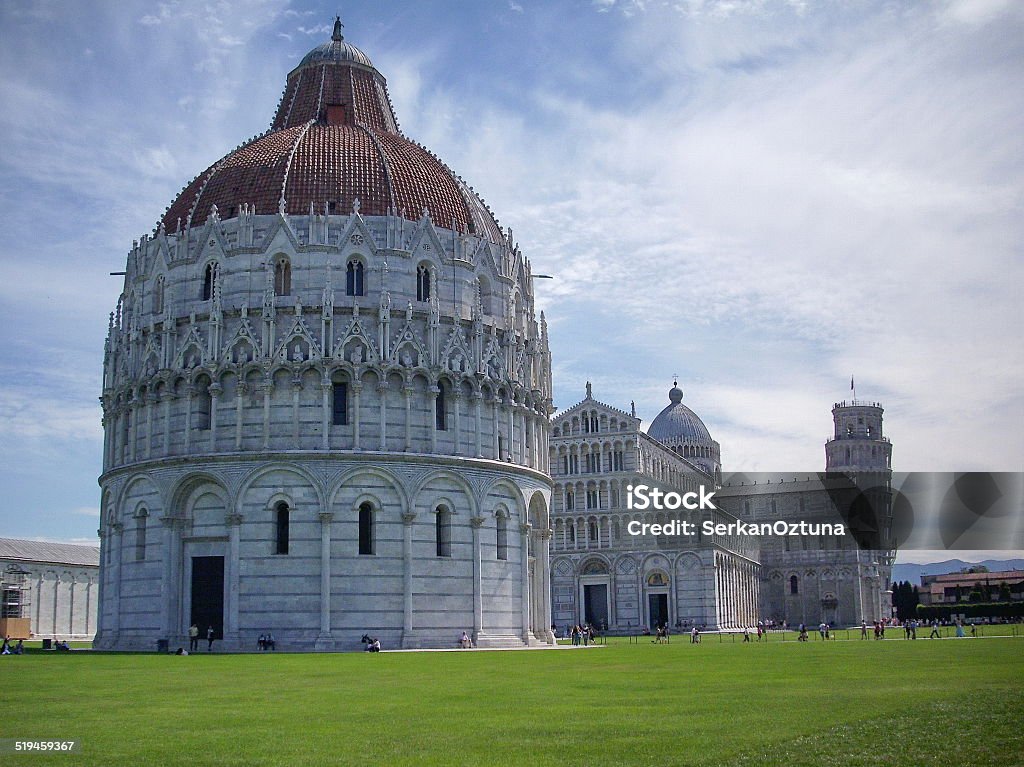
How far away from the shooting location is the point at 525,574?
59875 mm

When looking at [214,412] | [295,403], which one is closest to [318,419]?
[295,403]

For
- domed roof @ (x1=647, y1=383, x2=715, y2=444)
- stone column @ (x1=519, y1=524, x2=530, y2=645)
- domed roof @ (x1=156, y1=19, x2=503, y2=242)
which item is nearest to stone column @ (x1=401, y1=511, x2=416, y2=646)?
stone column @ (x1=519, y1=524, x2=530, y2=645)

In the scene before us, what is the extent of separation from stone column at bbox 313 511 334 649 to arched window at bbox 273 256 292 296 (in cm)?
1110

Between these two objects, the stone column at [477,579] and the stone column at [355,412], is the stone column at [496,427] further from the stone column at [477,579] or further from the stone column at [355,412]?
the stone column at [355,412]

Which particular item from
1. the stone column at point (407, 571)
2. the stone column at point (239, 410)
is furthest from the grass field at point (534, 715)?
the stone column at point (239, 410)

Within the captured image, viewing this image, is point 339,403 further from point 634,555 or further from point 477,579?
point 634,555

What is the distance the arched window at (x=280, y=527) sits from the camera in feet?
177

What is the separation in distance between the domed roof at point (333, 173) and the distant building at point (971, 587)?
340 feet

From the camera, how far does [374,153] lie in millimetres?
62188

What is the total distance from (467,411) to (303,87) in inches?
950

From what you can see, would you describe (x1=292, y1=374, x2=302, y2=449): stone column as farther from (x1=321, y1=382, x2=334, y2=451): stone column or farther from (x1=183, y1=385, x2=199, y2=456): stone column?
(x1=183, y1=385, x2=199, y2=456): stone column

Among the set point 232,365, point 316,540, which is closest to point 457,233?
point 232,365

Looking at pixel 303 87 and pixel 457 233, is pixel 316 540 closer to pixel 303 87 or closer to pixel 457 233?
pixel 457 233

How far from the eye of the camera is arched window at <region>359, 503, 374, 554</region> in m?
54.7
